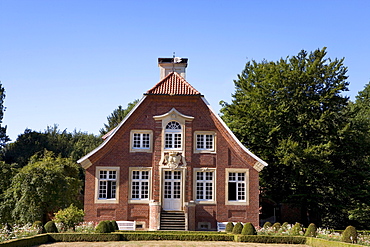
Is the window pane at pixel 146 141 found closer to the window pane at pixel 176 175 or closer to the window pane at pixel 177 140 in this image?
the window pane at pixel 177 140

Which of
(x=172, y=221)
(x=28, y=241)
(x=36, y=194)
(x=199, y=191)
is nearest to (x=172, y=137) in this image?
(x=199, y=191)

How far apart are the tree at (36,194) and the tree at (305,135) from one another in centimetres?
1506

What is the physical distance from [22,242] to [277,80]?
76.2ft

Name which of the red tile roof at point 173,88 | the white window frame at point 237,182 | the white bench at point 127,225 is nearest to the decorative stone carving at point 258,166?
the white window frame at point 237,182

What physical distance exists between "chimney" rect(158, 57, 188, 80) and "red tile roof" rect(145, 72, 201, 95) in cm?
391

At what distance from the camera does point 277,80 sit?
34.5m

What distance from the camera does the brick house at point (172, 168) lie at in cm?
2808

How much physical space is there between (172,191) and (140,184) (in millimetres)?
2098

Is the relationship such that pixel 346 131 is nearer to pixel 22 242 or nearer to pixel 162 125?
pixel 162 125

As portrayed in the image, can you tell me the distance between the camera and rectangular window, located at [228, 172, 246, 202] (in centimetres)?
2883

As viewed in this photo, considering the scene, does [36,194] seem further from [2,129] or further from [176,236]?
[2,129]

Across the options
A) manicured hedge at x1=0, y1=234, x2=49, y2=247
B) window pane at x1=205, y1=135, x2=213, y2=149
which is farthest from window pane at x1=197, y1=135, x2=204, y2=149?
manicured hedge at x1=0, y1=234, x2=49, y2=247

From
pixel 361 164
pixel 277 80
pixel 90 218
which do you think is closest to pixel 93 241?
pixel 90 218

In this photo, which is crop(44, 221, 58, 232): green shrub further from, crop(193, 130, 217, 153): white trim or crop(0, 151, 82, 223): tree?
crop(193, 130, 217, 153): white trim
